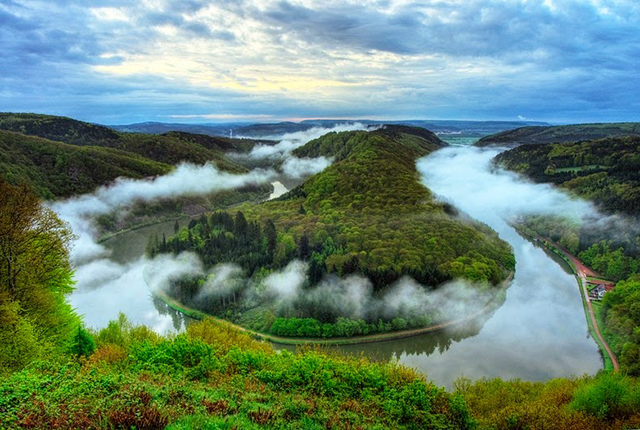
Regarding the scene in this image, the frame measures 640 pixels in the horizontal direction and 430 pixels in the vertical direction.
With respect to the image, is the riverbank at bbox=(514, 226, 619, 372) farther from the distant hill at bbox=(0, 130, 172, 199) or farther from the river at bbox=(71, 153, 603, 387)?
the distant hill at bbox=(0, 130, 172, 199)

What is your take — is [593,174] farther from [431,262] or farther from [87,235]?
[87,235]

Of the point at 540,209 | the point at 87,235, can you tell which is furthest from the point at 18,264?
the point at 540,209

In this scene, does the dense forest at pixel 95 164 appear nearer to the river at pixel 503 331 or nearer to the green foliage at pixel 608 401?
the river at pixel 503 331

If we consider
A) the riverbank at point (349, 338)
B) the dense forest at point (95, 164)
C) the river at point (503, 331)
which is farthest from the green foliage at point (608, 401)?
the dense forest at point (95, 164)

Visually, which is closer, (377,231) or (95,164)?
(377,231)

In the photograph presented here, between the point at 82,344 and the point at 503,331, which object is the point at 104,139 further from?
the point at 503,331

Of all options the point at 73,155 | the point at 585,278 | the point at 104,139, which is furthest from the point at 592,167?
the point at 104,139

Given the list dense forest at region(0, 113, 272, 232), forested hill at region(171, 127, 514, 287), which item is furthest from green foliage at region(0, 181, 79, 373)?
dense forest at region(0, 113, 272, 232)
